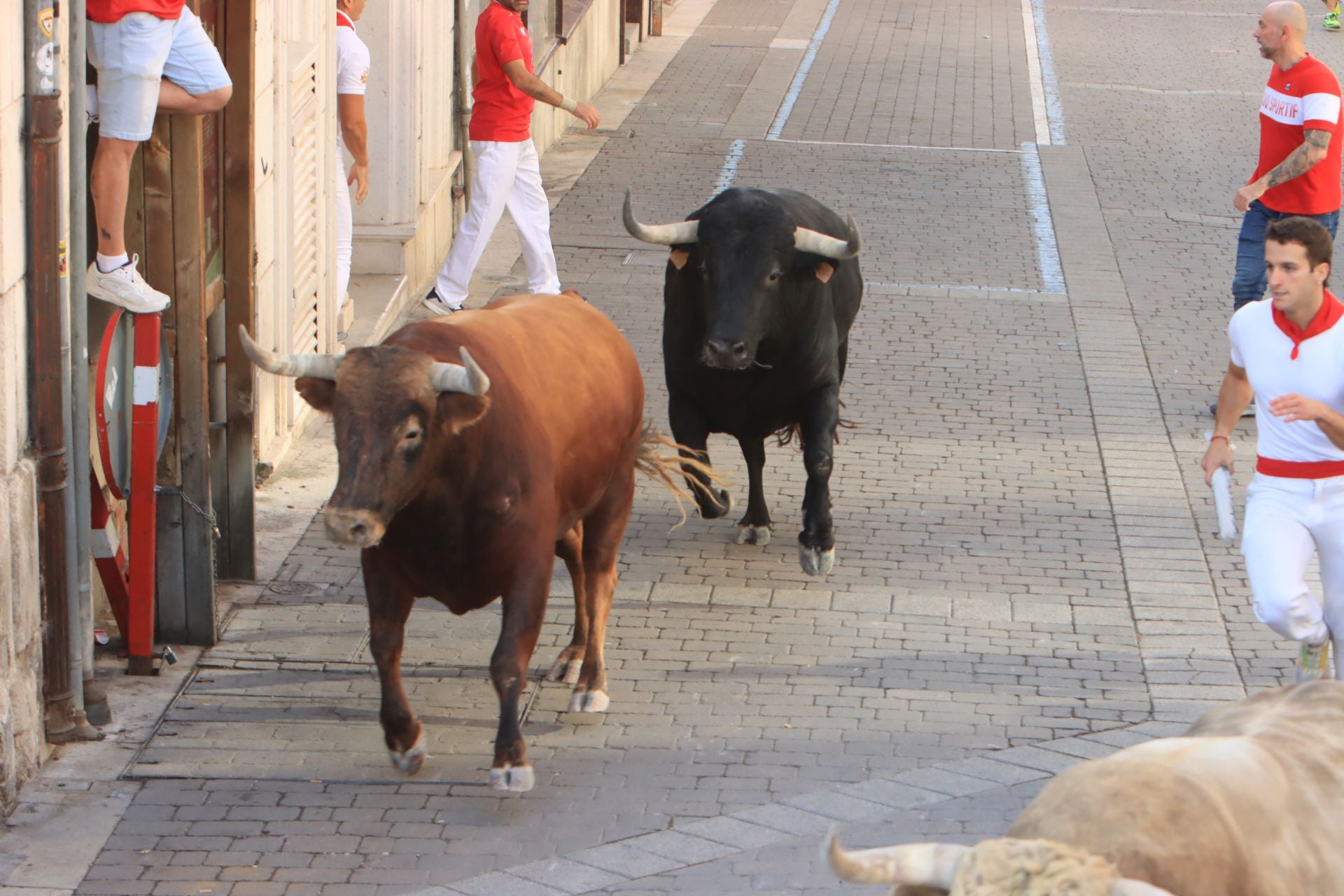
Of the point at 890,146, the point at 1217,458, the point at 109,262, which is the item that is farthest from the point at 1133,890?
the point at 890,146

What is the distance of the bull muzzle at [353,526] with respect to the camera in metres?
5.25

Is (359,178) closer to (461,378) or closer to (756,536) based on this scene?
(756,536)

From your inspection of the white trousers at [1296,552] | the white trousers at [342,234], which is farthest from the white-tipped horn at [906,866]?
the white trousers at [342,234]

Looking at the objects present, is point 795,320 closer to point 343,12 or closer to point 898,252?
point 343,12

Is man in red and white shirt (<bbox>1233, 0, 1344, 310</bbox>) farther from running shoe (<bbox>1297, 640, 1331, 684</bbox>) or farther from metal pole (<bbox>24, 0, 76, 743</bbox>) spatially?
metal pole (<bbox>24, 0, 76, 743</bbox>)

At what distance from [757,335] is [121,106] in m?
2.84

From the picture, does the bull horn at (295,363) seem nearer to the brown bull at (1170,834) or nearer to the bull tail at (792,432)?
the brown bull at (1170,834)

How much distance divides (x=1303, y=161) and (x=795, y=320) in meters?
3.26

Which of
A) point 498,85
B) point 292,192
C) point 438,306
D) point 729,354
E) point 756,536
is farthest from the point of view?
point 498,85

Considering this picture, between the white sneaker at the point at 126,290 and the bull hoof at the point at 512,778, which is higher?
the white sneaker at the point at 126,290

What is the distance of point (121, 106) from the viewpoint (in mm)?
6359

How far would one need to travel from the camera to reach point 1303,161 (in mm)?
9555

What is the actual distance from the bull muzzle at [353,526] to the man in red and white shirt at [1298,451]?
284 centimetres

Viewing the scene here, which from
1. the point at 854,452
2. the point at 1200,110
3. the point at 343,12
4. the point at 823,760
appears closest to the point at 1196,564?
the point at 854,452
